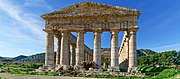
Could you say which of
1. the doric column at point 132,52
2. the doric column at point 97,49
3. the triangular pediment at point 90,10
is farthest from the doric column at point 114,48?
the triangular pediment at point 90,10

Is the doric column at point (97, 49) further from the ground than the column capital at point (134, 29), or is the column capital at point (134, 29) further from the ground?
the column capital at point (134, 29)

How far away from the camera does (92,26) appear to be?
4181 cm

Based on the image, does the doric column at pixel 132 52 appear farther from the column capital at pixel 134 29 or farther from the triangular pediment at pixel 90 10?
the triangular pediment at pixel 90 10

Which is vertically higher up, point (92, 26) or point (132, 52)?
point (92, 26)

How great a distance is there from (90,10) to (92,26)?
9.94 feet

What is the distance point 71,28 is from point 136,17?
485 inches

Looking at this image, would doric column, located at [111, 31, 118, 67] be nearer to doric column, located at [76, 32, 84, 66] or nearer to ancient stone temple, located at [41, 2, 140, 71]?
ancient stone temple, located at [41, 2, 140, 71]

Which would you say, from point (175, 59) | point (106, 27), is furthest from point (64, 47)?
point (175, 59)

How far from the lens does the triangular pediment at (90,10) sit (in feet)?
133

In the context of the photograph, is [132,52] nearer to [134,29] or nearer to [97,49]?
[134,29]

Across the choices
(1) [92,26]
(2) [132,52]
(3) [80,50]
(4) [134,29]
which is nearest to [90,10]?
(1) [92,26]

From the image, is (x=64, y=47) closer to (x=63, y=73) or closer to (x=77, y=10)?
(x=77, y=10)

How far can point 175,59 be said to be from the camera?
96.8 meters

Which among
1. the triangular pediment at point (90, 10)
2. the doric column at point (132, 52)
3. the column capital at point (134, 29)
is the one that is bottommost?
the doric column at point (132, 52)
